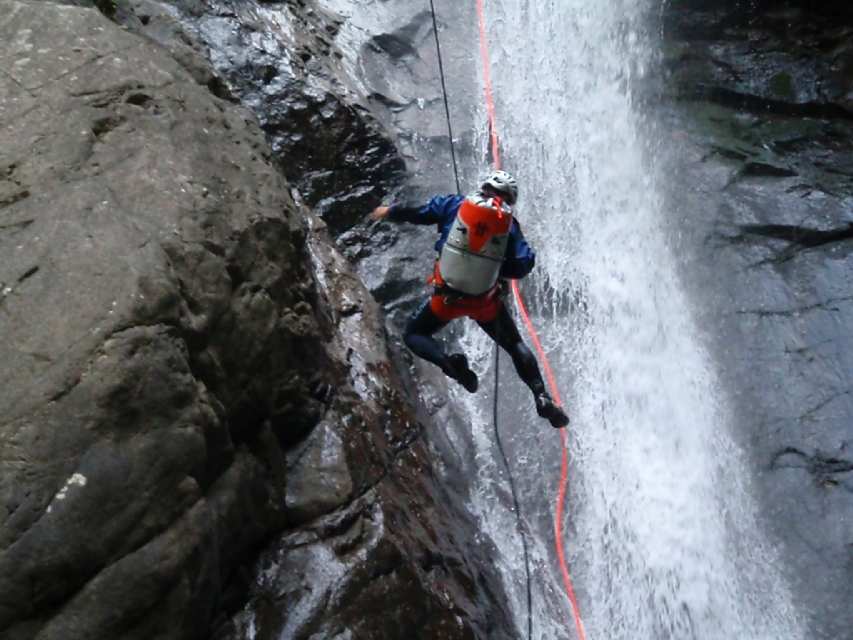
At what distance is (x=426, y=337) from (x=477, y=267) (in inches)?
28.9

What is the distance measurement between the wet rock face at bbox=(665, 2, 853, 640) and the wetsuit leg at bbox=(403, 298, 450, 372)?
3.15 m

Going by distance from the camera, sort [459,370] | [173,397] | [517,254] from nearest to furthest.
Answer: [173,397] → [517,254] → [459,370]

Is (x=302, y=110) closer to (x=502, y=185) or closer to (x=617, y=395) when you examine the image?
(x=502, y=185)

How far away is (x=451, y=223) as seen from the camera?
524cm

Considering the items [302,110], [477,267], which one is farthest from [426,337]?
[302,110]

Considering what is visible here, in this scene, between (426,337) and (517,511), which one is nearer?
(426,337)

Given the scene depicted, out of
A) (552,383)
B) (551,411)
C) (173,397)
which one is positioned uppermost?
(173,397)

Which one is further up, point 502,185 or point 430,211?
point 502,185

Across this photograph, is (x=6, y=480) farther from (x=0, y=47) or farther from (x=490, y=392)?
(x=490, y=392)

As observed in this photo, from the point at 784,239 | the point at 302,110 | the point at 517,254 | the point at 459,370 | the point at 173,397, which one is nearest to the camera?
the point at 173,397

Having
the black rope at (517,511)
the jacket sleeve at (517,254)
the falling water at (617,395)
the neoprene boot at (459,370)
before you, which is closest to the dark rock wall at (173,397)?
the black rope at (517,511)

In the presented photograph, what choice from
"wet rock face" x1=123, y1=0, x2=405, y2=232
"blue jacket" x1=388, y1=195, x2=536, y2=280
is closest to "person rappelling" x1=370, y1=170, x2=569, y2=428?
"blue jacket" x1=388, y1=195, x2=536, y2=280

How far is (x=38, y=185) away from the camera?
3359 mm

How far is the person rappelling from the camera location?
4965mm
